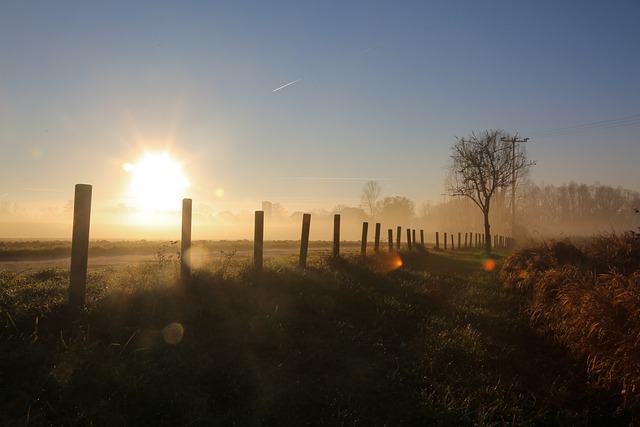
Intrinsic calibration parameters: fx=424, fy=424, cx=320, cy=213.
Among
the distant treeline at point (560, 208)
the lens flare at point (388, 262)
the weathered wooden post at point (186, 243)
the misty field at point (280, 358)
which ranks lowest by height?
the misty field at point (280, 358)

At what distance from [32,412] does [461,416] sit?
3945 millimetres

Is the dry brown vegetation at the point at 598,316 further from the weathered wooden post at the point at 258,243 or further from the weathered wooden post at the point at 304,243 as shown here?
the weathered wooden post at the point at 258,243

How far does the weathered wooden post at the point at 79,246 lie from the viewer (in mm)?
5473

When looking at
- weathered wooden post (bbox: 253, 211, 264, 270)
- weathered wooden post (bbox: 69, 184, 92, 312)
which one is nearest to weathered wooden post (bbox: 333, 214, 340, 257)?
weathered wooden post (bbox: 253, 211, 264, 270)

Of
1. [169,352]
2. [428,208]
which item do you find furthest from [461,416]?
[428,208]

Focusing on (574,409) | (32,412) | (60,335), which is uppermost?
(60,335)

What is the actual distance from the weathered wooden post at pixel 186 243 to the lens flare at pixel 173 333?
4.39 feet

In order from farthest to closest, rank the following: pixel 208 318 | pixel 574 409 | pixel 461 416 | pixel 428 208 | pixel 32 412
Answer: pixel 428 208
pixel 208 318
pixel 574 409
pixel 461 416
pixel 32 412

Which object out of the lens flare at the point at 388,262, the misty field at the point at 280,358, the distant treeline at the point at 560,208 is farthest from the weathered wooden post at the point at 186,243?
the distant treeline at the point at 560,208

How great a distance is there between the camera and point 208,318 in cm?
589

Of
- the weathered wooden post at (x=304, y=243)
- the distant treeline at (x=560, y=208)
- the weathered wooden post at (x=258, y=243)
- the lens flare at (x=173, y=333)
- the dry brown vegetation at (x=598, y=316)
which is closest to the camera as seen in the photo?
the dry brown vegetation at (x=598, y=316)

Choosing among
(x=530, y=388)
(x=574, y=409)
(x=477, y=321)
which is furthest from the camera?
(x=477, y=321)

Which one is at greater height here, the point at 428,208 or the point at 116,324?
the point at 428,208

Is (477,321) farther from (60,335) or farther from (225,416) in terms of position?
(60,335)
